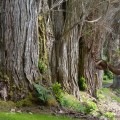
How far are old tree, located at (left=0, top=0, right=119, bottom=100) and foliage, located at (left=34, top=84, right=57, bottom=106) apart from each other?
238mm

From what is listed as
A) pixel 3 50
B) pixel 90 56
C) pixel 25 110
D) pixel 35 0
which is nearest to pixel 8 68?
pixel 3 50

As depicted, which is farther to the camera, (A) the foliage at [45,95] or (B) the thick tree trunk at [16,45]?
(A) the foliage at [45,95]

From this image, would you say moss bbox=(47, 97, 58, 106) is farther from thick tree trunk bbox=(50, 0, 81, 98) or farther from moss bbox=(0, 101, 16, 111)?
thick tree trunk bbox=(50, 0, 81, 98)

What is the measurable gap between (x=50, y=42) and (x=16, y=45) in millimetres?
3934

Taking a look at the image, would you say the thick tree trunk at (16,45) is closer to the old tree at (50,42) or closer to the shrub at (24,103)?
the old tree at (50,42)

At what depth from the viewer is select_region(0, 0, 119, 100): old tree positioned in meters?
9.77

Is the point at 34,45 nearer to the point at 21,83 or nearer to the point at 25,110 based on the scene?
the point at 21,83

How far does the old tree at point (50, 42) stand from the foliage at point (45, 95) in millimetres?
238

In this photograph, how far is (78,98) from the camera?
15305 mm

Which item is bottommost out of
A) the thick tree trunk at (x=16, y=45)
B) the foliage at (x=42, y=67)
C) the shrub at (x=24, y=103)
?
the shrub at (x=24, y=103)

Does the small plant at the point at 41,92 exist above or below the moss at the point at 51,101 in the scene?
above

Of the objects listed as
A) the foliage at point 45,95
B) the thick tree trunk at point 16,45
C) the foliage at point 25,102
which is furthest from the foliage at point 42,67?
the foliage at point 25,102

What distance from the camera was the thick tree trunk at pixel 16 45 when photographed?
9727 mm

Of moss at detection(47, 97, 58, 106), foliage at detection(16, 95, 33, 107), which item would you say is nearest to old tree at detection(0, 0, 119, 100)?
foliage at detection(16, 95, 33, 107)
